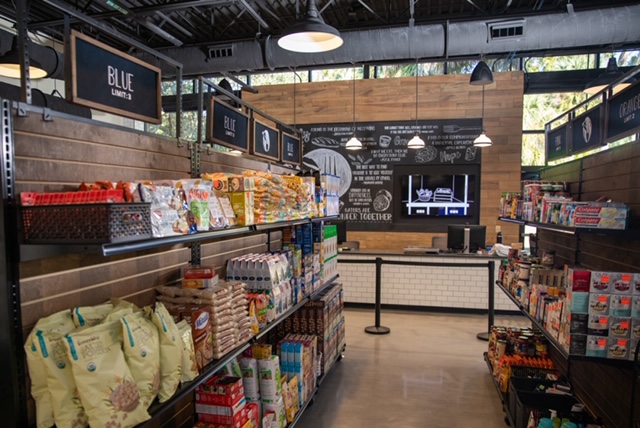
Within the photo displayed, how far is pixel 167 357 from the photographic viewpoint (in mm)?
1715

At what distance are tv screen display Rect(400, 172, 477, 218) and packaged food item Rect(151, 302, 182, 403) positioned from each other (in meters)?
7.77

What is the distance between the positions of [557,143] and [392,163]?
4886mm

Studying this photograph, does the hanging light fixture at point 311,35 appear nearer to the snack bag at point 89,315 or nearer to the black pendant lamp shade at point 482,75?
the snack bag at point 89,315

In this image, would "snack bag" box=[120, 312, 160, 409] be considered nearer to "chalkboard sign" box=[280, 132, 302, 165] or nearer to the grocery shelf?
the grocery shelf

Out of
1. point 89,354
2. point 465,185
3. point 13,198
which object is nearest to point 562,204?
point 89,354

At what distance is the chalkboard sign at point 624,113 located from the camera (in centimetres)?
262

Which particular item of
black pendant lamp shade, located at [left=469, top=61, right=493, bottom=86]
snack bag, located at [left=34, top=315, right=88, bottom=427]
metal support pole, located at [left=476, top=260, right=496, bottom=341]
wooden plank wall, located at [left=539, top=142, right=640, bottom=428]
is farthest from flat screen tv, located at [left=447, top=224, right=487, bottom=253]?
snack bag, located at [left=34, top=315, right=88, bottom=427]

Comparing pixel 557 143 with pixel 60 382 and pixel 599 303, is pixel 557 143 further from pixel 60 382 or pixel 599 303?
pixel 60 382

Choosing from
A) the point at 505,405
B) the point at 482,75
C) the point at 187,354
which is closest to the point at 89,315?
the point at 187,354

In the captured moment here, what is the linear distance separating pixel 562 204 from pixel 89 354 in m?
2.88

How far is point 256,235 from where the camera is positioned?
386cm

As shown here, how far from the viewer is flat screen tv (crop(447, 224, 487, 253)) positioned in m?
7.30

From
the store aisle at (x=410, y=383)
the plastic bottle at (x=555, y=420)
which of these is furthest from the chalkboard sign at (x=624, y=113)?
the store aisle at (x=410, y=383)

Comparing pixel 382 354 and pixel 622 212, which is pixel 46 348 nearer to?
pixel 622 212
